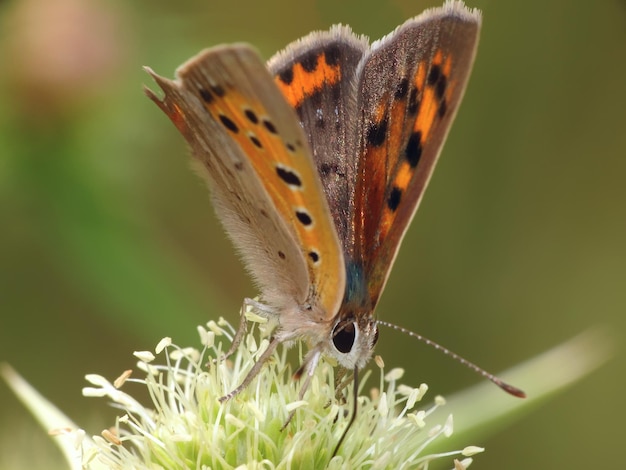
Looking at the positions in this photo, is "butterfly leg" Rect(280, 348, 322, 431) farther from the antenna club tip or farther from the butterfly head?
the antenna club tip

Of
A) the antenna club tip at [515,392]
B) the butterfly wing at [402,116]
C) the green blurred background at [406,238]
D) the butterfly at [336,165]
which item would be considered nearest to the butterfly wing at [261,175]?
the butterfly at [336,165]

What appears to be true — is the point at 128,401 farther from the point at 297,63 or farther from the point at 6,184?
the point at 6,184

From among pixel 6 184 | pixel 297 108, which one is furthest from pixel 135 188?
pixel 297 108

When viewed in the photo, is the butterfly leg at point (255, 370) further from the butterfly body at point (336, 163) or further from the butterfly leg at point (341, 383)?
the butterfly leg at point (341, 383)

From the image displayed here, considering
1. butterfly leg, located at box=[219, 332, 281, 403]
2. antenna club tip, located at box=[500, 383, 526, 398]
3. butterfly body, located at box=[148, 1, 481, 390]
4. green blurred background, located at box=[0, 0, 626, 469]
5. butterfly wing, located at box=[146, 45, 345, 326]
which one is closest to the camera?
butterfly wing, located at box=[146, 45, 345, 326]

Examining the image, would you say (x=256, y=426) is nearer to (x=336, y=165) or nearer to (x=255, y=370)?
(x=255, y=370)

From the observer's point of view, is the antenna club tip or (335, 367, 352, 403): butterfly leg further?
(335, 367, 352, 403): butterfly leg

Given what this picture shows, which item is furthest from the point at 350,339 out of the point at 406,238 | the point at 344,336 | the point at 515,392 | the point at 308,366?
the point at 406,238

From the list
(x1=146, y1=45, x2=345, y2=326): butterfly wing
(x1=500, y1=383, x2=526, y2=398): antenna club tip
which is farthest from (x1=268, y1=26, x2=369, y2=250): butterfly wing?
(x1=500, y1=383, x2=526, y2=398): antenna club tip
